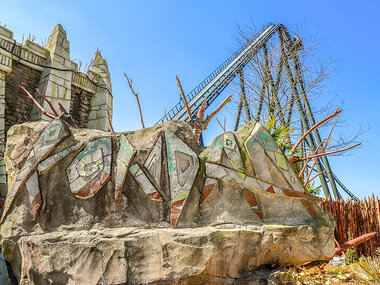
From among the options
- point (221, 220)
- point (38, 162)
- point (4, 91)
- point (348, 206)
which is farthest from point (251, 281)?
point (4, 91)

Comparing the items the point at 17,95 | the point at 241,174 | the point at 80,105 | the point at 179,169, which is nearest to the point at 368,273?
the point at 241,174

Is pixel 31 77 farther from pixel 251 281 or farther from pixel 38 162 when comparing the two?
pixel 251 281

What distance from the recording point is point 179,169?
3035mm

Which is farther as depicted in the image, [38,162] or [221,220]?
[38,162]

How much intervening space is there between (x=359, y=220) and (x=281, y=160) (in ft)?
13.0

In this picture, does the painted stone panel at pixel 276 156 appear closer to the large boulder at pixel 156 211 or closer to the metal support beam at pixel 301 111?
the large boulder at pixel 156 211

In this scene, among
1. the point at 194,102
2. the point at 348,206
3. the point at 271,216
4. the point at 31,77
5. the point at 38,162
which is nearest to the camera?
the point at 271,216

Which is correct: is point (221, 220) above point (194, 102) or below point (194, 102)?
below

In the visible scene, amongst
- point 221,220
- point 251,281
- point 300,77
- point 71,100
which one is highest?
point 300,77

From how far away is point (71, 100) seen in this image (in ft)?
31.0

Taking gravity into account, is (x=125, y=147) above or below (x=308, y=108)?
below

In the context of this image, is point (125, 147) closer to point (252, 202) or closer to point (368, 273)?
point (252, 202)

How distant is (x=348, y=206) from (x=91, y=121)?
7447 mm

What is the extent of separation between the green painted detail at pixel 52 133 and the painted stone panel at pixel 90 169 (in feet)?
1.12
